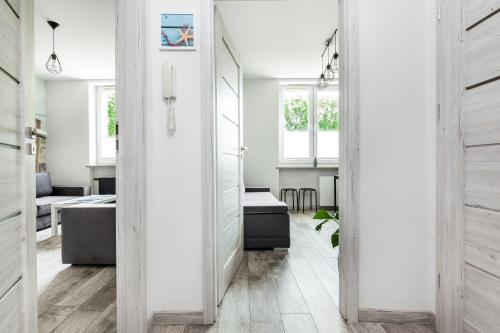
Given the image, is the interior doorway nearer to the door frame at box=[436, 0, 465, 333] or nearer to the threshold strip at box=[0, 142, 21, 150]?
the threshold strip at box=[0, 142, 21, 150]

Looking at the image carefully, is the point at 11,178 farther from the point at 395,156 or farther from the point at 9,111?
the point at 395,156

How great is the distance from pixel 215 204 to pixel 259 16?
8.56 ft

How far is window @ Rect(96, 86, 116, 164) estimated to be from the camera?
619 cm

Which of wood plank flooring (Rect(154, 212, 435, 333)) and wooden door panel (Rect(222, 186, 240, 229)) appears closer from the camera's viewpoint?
wood plank flooring (Rect(154, 212, 435, 333))

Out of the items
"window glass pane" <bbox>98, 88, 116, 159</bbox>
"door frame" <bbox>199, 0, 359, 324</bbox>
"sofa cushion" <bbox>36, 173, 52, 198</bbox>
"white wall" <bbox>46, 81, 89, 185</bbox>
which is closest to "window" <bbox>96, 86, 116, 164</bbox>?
"window glass pane" <bbox>98, 88, 116, 159</bbox>

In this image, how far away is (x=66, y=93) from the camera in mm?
6000

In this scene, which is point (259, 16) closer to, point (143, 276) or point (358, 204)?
point (358, 204)

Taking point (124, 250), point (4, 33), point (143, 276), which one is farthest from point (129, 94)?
point (143, 276)

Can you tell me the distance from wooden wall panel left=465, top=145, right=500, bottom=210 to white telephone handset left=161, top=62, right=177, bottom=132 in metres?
1.49

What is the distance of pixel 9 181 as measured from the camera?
3.08 feet

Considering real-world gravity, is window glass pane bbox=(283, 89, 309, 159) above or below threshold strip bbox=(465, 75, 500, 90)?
above

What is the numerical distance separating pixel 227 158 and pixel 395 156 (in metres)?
1.13

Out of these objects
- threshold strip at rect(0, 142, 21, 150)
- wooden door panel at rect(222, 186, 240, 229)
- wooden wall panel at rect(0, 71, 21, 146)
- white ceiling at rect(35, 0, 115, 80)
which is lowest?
→ wooden door panel at rect(222, 186, 240, 229)

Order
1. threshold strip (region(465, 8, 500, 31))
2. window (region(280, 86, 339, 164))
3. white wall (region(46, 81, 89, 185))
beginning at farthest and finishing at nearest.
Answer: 1. window (region(280, 86, 339, 164))
2. white wall (region(46, 81, 89, 185))
3. threshold strip (region(465, 8, 500, 31))
